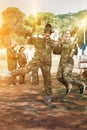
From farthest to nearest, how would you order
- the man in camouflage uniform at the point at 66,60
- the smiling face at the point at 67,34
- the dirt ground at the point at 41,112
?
the man in camouflage uniform at the point at 66,60
the smiling face at the point at 67,34
the dirt ground at the point at 41,112

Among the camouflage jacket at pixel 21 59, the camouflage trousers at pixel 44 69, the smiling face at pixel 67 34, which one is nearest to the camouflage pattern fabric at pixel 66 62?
the smiling face at pixel 67 34

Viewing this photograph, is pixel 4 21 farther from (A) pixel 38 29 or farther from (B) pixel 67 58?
(B) pixel 67 58

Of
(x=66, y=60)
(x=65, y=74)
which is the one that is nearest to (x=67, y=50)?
(x=66, y=60)

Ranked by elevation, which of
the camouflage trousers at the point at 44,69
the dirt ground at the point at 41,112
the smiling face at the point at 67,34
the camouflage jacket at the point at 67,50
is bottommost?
the dirt ground at the point at 41,112

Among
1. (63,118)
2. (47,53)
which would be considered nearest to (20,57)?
(47,53)

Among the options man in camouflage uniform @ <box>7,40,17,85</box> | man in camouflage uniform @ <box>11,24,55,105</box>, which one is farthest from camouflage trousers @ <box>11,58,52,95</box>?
man in camouflage uniform @ <box>7,40,17,85</box>

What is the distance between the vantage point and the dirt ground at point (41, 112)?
316 inches

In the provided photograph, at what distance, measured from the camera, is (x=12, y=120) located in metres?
8.57

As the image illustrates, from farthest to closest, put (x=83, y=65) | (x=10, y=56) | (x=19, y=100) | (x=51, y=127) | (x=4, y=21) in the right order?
1. (x=4, y=21)
2. (x=83, y=65)
3. (x=10, y=56)
4. (x=19, y=100)
5. (x=51, y=127)

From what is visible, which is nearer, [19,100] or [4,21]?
[19,100]

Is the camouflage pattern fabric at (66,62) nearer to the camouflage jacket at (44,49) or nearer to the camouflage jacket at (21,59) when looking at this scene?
the camouflage jacket at (44,49)

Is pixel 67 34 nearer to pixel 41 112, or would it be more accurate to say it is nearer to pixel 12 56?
pixel 41 112

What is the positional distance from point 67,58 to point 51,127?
13.5 feet

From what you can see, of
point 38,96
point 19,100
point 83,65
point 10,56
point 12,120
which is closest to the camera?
point 12,120
